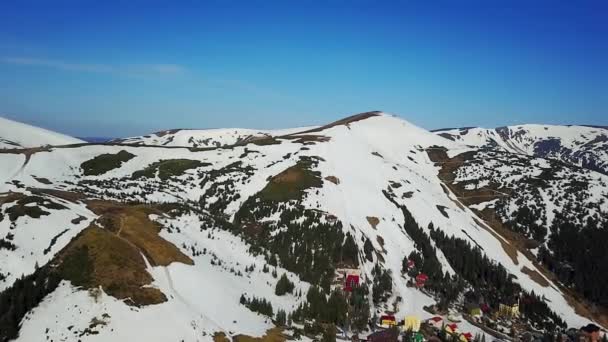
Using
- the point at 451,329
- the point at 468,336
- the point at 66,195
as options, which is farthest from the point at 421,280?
the point at 66,195

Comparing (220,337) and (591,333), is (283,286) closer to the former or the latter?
(220,337)

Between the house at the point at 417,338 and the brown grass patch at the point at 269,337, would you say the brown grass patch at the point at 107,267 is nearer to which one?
the brown grass patch at the point at 269,337

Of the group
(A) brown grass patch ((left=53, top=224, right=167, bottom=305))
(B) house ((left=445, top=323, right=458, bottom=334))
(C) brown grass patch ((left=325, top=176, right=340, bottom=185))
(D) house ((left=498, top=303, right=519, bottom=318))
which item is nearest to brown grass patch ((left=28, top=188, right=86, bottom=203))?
(A) brown grass patch ((left=53, top=224, right=167, bottom=305))

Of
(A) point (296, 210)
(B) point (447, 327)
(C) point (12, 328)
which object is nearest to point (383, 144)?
(A) point (296, 210)

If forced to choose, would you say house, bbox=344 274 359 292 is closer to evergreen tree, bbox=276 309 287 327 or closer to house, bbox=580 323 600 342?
evergreen tree, bbox=276 309 287 327

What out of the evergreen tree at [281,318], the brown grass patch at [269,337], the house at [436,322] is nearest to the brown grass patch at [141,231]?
the evergreen tree at [281,318]

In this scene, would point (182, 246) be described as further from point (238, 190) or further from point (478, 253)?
point (478, 253)
